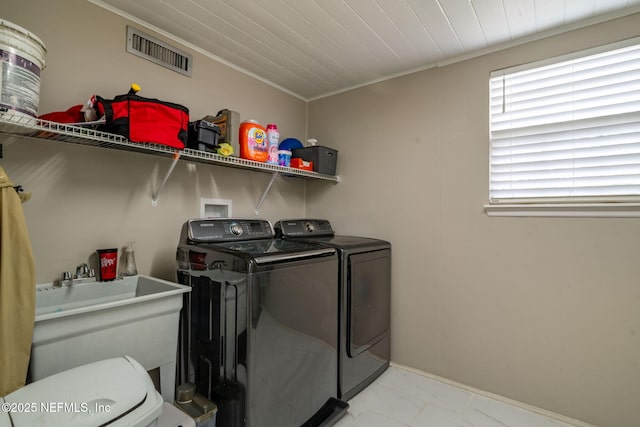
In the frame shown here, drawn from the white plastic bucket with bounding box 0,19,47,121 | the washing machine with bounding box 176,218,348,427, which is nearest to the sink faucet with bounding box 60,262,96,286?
the washing machine with bounding box 176,218,348,427

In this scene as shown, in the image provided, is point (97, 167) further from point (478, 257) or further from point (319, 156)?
point (478, 257)

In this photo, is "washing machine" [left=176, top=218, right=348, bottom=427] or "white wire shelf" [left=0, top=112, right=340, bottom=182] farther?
"washing machine" [left=176, top=218, right=348, bottom=427]

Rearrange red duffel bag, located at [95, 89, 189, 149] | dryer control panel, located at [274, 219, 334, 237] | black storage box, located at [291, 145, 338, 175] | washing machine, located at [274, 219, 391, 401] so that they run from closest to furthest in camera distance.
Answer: red duffel bag, located at [95, 89, 189, 149] → washing machine, located at [274, 219, 391, 401] → dryer control panel, located at [274, 219, 334, 237] → black storage box, located at [291, 145, 338, 175]

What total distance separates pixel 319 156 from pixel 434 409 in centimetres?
198

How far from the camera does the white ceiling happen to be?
5.59 feet

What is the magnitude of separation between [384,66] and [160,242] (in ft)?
6.76

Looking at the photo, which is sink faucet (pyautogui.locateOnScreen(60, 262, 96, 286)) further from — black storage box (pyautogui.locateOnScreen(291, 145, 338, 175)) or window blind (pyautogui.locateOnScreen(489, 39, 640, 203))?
window blind (pyautogui.locateOnScreen(489, 39, 640, 203))

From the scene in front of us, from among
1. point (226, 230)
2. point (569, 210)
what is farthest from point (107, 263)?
point (569, 210)

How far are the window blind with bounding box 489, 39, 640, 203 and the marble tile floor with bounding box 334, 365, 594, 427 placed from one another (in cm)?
133

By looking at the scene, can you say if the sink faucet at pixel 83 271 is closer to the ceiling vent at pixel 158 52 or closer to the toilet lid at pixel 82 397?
the toilet lid at pixel 82 397

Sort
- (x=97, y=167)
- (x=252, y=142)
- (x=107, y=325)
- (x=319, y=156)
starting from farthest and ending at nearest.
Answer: (x=319, y=156)
(x=252, y=142)
(x=97, y=167)
(x=107, y=325)

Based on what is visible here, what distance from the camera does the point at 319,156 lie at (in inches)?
103

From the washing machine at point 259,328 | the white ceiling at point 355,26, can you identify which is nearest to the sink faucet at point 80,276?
the washing machine at point 259,328

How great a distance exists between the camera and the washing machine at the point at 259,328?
1.43 m
